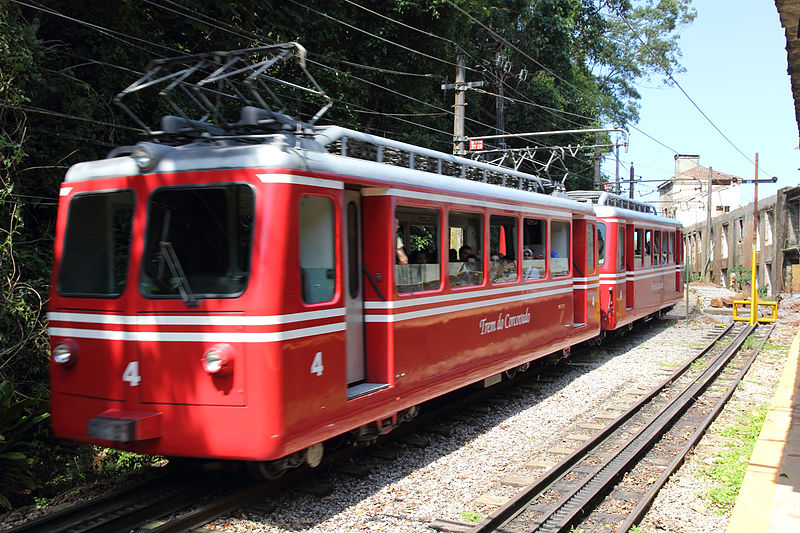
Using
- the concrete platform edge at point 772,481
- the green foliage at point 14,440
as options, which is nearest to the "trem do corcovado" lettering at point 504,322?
the concrete platform edge at point 772,481

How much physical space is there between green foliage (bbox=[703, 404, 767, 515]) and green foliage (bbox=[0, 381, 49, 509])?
6.07 m

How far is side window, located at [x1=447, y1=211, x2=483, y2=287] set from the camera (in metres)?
7.55

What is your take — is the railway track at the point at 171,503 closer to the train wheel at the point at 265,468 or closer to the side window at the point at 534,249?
the train wheel at the point at 265,468

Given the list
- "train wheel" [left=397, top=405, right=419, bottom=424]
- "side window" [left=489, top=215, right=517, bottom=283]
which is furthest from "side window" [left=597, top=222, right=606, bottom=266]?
"train wheel" [left=397, top=405, right=419, bottom=424]

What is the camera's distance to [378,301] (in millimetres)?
6438

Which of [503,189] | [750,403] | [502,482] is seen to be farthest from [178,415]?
[750,403]

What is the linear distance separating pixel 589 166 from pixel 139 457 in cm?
3159

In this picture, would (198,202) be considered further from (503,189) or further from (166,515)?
(503,189)

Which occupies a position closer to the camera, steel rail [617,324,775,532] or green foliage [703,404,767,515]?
steel rail [617,324,775,532]

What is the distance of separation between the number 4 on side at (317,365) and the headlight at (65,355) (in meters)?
1.90

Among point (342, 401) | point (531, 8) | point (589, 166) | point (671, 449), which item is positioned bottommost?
point (671, 449)

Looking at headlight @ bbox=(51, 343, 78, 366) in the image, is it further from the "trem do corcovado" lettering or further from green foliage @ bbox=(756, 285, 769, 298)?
green foliage @ bbox=(756, 285, 769, 298)

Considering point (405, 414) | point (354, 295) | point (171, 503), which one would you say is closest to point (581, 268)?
point (405, 414)

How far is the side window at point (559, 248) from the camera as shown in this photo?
1044 cm
